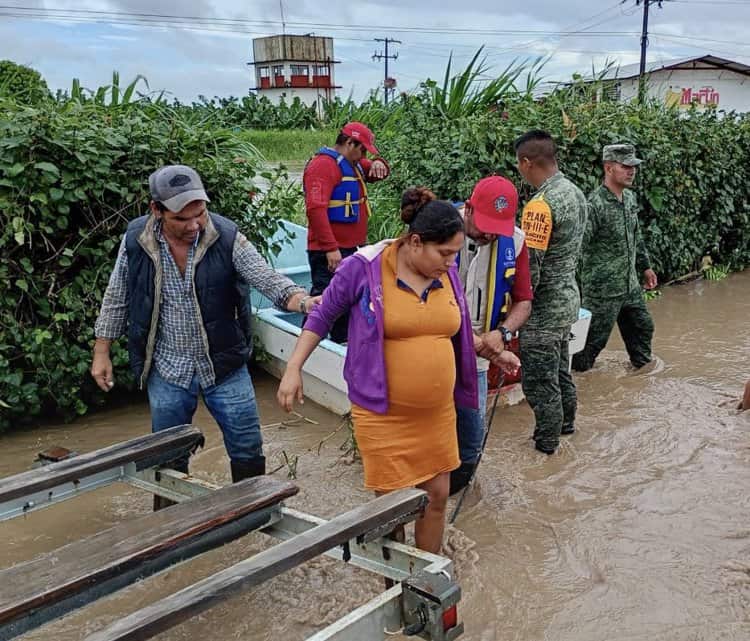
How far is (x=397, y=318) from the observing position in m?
3.03

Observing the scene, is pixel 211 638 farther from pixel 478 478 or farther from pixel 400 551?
pixel 478 478

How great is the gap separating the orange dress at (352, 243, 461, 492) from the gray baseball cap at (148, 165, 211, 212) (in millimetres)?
885

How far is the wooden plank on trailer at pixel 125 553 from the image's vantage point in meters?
2.15

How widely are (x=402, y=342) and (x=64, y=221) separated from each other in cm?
293

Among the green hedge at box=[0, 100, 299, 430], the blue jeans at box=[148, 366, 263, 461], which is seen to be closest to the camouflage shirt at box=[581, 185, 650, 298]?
the green hedge at box=[0, 100, 299, 430]

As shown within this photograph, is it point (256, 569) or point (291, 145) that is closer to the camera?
point (256, 569)

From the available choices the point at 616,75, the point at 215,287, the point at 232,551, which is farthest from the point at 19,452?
the point at 616,75

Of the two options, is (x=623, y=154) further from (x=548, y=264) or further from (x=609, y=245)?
(x=548, y=264)

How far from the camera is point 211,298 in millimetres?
3549

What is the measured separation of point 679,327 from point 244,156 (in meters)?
4.78

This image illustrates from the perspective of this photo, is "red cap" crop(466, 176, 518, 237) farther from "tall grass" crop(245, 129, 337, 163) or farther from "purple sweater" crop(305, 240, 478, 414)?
"tall grass" crop(245, 129, 337, 163)

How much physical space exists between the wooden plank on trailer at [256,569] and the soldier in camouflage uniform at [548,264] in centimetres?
223

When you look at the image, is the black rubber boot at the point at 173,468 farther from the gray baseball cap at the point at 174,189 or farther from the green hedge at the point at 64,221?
the green hedge at the point at 64,221

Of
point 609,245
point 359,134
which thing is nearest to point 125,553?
point 359,134
